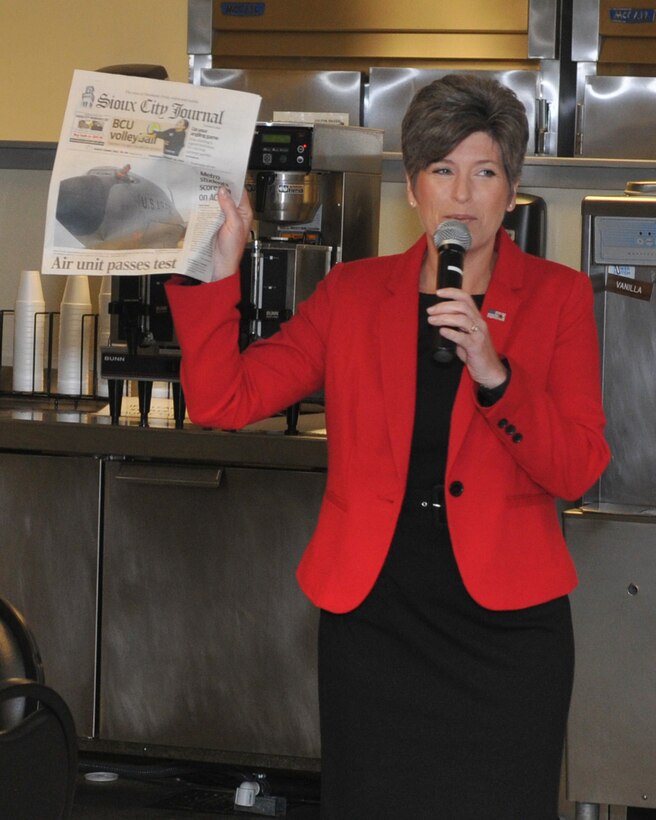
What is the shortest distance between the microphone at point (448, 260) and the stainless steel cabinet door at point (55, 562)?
1.64 m

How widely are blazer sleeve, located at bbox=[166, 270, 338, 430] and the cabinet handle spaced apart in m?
1.11

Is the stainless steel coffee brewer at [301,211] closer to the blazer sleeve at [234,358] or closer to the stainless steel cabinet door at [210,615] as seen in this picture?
the stainless steel cabinet door at [210,615]

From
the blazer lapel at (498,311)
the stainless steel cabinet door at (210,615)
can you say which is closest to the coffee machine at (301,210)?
the stainless steel cabinet door at (210,615)

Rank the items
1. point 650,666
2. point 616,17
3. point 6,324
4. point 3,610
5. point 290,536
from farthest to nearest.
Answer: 1. point 616,17
2. point 6,324
3. point 290,536
4. point 650,666
5. point 3,610

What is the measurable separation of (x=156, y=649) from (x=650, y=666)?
3.79ft

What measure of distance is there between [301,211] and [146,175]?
4.37 ft

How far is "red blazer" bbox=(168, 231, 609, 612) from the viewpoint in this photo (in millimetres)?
1689

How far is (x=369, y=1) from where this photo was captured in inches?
176

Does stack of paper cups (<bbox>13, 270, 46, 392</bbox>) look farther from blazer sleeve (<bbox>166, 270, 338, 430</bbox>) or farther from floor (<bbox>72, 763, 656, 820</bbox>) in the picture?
blazer sleeve (<bbox>166, 270, 338, 430</bbox>)

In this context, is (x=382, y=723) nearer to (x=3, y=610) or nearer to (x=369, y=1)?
(x=3, y=610)

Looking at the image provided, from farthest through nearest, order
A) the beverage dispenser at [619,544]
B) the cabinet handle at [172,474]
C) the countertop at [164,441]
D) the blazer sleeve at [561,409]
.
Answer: the cabinet handle at [172,474] < the countertop at [164,441] < the beverage dispenser at [619,544] < the blazer sleeve at [561,409]

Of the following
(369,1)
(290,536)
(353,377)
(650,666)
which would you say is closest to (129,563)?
(290,536)

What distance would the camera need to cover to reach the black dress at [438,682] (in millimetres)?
1726

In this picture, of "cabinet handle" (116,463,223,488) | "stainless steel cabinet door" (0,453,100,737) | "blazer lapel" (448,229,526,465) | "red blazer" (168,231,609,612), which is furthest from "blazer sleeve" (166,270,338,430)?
"stainless steel cabinet door" (0,453,100,737)
